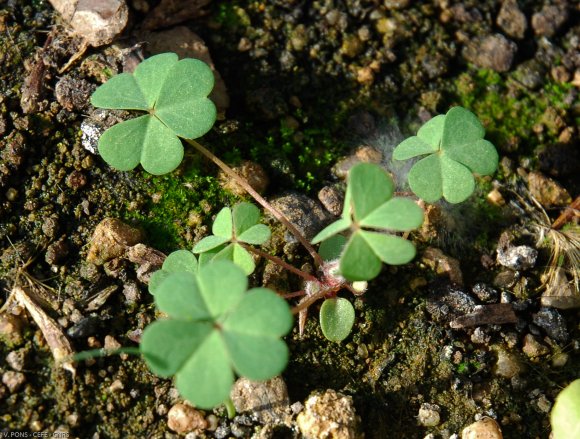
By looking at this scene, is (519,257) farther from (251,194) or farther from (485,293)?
(251,194)

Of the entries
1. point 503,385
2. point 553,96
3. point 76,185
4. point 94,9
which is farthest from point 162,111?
point 553,96

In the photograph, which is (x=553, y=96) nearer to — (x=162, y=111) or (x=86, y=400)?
(x=162, y=111)

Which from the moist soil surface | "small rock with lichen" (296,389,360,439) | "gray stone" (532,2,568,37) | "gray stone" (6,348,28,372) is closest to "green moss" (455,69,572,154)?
the moist soil surface

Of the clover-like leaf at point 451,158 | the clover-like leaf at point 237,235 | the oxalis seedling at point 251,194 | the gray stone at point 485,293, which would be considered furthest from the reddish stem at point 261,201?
the gray stone at point 485,293

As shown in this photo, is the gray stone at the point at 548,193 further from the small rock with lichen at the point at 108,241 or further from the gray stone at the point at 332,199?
the small rock with lichen at the point at 108,241

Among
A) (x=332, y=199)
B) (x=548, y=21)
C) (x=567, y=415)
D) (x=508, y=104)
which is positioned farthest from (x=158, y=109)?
(x=548, y=21)

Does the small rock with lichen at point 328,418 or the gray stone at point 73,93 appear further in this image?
the gray stone at point 73,93
